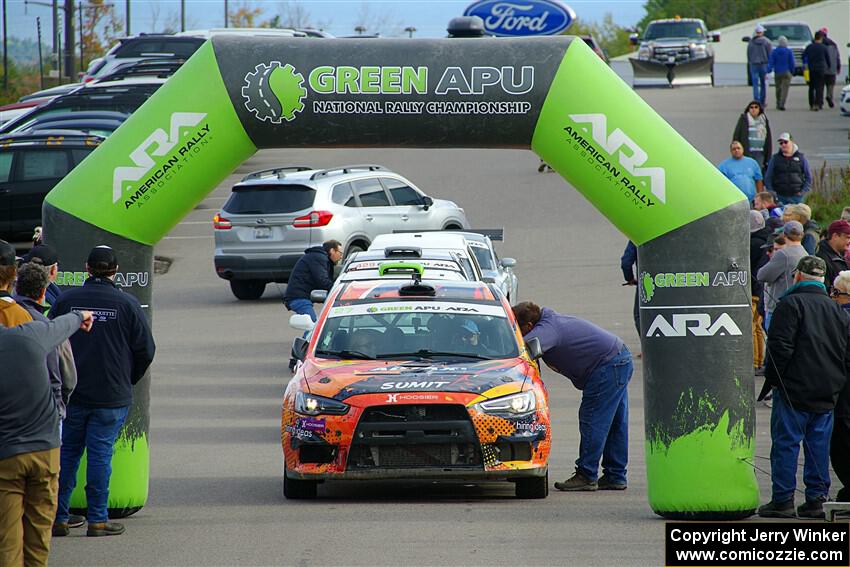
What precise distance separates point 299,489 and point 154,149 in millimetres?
2780

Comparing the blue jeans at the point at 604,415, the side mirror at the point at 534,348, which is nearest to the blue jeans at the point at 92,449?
the side mirror at the point at 534,348

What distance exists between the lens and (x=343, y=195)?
2267 cm

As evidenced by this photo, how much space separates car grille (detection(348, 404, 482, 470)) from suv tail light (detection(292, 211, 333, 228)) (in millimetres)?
11979

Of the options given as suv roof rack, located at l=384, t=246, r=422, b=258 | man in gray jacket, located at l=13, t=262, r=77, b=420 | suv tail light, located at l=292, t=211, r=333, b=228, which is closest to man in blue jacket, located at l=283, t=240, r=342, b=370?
suv roof rack, located at l=384, t=246, r=422, b=258

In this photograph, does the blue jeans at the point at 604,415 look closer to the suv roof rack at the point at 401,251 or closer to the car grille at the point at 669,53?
the suv roof rack at the point at 401,251

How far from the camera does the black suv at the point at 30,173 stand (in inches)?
952

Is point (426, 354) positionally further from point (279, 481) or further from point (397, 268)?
point (397, 268)

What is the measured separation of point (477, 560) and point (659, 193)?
280cm

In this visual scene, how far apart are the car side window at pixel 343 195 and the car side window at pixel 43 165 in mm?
5079

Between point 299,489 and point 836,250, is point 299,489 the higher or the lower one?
the lower one

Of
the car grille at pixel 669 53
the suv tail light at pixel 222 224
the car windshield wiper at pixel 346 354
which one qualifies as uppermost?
the car grille at pixel 669 53

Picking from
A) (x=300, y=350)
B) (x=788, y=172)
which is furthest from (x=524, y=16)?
(x=300, y=350)

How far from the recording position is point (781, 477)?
9.65 m

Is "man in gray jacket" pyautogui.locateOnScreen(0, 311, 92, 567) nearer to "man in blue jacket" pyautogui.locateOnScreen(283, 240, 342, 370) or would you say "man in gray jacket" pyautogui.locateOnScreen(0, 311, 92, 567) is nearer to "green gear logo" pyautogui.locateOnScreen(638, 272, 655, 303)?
"green gear logo" pyautogui.locateOnScreen(638, 272, 655, 303)
